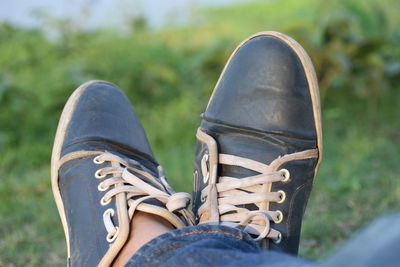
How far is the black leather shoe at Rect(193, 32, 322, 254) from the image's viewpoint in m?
1.79

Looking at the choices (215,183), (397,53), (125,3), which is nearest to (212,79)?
(397,53)

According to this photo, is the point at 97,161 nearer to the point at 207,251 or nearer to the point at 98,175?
the point at 98,175

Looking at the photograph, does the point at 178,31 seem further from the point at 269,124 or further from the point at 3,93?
the point at 269,124

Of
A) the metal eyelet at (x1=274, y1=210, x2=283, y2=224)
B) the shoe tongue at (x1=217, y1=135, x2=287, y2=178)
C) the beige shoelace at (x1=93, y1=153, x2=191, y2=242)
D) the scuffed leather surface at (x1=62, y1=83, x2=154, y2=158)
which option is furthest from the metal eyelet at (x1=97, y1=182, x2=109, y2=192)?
the metal eyelet at (x1=274, y1=210, x2=283, y2=224)

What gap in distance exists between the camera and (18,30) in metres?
4.13

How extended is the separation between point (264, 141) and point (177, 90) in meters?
1.73

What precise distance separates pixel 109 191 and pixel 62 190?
0.25 metres

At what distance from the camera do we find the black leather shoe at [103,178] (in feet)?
5.38

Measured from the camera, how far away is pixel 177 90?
139 inches

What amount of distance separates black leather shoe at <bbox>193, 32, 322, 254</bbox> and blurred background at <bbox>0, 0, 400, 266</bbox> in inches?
12.4

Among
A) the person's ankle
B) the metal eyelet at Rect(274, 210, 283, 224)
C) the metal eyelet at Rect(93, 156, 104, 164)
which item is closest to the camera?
the person's ankle

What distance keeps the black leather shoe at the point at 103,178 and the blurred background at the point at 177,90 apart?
0.36 meters

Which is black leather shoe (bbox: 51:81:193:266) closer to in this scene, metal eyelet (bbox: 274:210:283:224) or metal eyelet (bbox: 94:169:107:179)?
metal eyelet (bbox: 94:169:107:179)

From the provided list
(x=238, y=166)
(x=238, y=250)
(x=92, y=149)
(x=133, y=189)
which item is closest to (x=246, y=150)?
(x=238, y=166)
